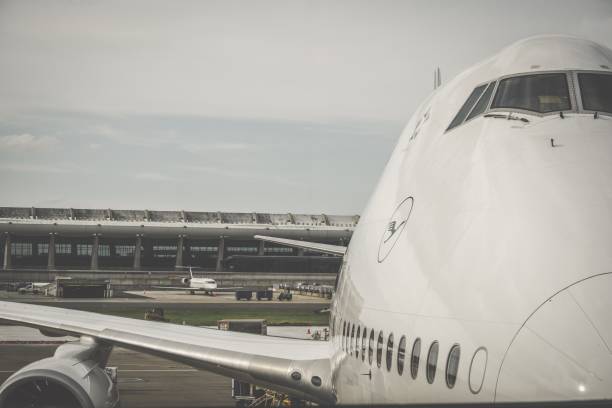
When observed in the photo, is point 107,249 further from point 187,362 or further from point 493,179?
point 493,179

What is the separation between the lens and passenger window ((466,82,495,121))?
857 centimetres

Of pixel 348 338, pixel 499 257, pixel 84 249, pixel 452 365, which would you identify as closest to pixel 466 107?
pixel 499 257

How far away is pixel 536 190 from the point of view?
6465mm

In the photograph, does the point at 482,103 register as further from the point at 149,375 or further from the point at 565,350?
the point at 149,375

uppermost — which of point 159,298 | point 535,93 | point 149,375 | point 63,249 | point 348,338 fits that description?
point 535,93

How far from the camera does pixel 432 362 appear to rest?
21.1 ft

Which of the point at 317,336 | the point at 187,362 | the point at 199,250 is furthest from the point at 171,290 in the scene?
the point at 187,362

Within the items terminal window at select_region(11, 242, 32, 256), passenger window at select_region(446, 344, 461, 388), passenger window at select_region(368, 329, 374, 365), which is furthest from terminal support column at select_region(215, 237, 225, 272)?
passenger window at select_region(446, 344, 461, 388)

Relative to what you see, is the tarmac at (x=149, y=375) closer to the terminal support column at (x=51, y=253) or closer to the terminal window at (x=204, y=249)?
the terminal support column at (x=51, y=253)

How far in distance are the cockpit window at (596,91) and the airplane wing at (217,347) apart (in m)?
5.46

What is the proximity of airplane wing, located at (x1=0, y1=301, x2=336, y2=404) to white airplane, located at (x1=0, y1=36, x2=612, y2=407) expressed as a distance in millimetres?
884

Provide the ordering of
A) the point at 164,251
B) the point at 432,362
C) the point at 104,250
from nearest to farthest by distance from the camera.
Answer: the point at 432,362, the point at 164,251, the point at 104,250

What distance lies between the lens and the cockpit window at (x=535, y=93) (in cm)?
791

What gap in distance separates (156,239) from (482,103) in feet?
399
